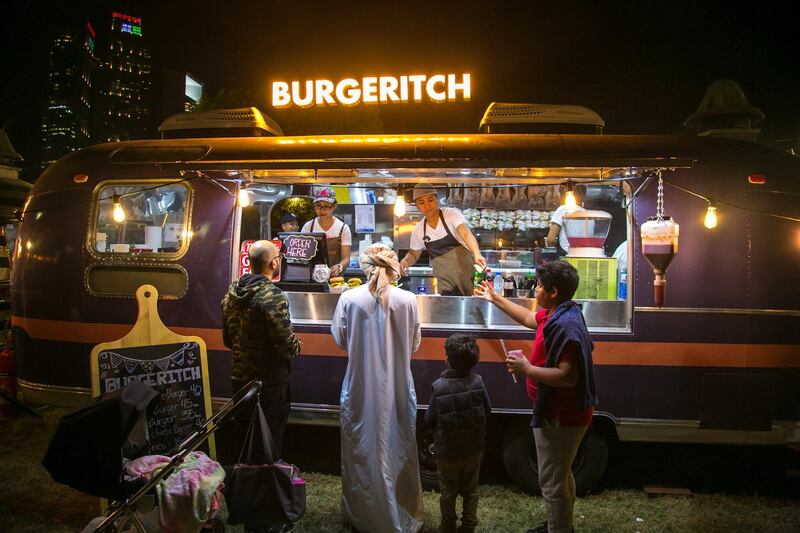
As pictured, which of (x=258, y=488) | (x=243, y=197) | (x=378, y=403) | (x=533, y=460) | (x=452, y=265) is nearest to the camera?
(x=258, y=488)

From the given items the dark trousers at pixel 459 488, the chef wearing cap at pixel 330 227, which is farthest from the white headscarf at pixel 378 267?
the chef wearing cap at pixel 330 227

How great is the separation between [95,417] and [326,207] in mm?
4437

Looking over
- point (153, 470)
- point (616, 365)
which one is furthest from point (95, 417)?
point (616, 365)

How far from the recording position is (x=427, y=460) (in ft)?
15.3

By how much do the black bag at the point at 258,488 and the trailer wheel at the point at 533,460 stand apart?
2.10m

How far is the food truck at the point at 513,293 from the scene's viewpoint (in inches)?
171

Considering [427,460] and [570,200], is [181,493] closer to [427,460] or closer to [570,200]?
[427,460]

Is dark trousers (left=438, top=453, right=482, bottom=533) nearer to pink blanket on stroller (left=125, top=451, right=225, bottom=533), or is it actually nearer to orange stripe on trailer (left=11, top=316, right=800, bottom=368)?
orange stripe on trailer (left=11, top=316, right=800, bottom=368)

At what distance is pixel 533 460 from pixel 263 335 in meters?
2.67

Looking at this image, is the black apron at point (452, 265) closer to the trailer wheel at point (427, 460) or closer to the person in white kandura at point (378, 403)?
the trailer wheel at point (427, 460)

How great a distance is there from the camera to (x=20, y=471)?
5.09 metres

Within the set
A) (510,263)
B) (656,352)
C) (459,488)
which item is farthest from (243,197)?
(510,263)

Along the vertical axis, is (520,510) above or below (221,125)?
below

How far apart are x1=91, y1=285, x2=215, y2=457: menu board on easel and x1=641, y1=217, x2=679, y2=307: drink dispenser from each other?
392 centimetres
